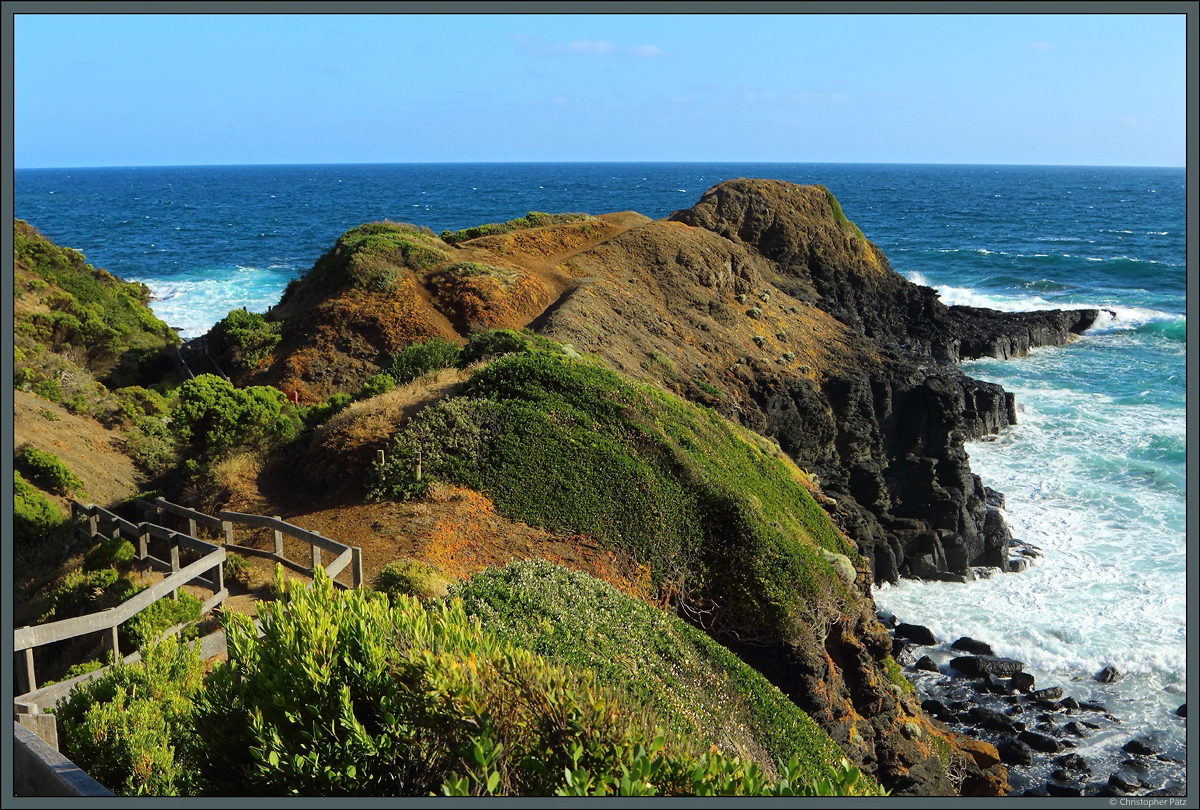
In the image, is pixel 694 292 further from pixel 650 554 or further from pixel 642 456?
pixel 650 554

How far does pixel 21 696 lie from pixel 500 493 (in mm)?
8306

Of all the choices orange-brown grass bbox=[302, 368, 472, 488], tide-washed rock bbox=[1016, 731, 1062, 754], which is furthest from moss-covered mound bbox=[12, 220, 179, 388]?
tide-washed rock bbox=[1016, 731, 1062, 754]

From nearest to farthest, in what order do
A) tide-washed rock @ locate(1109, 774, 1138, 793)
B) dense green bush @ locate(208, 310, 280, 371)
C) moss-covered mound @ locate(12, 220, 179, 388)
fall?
1. tide-washed rock @ locate(1109, 774, 1138, 793)
2. dense green bush @ locate(208, 310, 280, 371)
3. moss-covered mound @ locate(12, 220, 179, 388)

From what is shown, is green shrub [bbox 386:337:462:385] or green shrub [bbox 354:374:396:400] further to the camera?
green shrub [bbox 386:337:462:385]

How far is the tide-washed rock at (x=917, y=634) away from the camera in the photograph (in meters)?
22.6

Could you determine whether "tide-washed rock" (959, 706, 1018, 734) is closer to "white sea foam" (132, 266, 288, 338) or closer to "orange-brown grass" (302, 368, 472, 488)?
"orange-brown grass" (302, 368, 472, 488)

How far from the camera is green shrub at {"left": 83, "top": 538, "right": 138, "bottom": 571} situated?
40.8 feet

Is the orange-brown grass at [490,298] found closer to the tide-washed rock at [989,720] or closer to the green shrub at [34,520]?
the green shrub at [34,520]

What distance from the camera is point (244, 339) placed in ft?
91.6

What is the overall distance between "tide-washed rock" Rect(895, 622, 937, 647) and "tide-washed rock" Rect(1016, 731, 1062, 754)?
371 cm

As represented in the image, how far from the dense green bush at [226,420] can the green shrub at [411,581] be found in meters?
7.73

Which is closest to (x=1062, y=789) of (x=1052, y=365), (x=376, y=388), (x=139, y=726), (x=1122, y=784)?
(x=1122, y=784)

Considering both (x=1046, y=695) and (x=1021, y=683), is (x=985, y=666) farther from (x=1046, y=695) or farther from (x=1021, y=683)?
(x=1046, y=695)

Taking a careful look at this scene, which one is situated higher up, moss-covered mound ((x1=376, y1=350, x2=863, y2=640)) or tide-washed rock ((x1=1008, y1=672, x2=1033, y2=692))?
moss-covered mound ((x1=376, y1=350, x2=863, y2=640))
